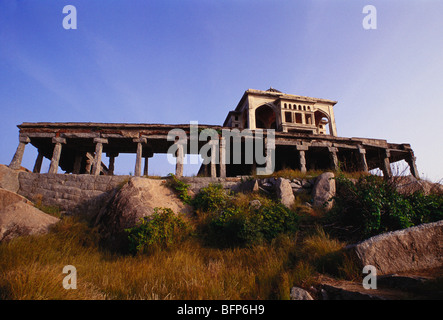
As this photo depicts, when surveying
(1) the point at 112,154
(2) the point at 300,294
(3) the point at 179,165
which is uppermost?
(1) the point at 112,154

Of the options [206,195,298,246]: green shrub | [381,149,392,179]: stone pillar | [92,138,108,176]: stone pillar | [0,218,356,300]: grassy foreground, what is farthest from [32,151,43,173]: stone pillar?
[381,149,392,179]: stone pillar

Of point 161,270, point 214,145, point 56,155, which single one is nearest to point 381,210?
point 161,270

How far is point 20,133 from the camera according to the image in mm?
13953

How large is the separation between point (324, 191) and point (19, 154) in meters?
17.3

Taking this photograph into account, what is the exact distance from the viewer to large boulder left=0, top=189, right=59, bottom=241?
6576 millimetres

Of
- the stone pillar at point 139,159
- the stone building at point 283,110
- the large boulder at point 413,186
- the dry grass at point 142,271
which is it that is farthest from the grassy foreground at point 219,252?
the stone building at point 283,110

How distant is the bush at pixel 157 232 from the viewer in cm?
603

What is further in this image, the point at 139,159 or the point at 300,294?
the point at 139,159

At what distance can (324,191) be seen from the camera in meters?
8.46

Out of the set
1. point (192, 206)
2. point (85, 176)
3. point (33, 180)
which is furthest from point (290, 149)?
point (33, 180)

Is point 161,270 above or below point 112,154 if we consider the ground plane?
below

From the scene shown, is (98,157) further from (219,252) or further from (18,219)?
(219,252)

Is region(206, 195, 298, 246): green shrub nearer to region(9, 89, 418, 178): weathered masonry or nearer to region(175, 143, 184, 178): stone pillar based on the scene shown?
region(9, 89, 418, 178): weathered masonry

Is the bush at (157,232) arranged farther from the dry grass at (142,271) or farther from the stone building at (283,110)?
the stone building at (283,110)
